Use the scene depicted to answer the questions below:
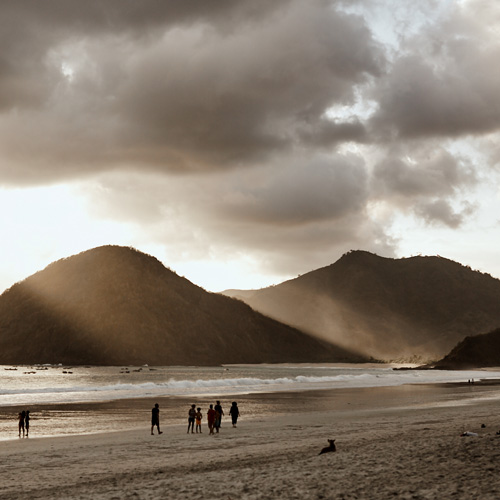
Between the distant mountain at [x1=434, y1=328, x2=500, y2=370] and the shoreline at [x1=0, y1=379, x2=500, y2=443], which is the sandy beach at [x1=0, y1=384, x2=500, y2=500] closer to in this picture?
the shoreline at [x1=0, y1=379, x2=500, y2=443]

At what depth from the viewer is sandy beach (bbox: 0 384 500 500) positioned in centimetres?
1357

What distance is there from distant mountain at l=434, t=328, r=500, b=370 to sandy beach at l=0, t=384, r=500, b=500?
469 ft

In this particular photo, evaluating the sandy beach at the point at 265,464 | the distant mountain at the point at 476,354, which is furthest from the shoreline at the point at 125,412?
the distant mountain at the point at 476,354

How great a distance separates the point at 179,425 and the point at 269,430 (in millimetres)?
6573

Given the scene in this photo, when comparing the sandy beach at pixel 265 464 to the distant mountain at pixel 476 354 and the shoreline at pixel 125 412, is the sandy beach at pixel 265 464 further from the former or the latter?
the distant mountain at pixel 476 354

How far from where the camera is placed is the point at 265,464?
1739 cm

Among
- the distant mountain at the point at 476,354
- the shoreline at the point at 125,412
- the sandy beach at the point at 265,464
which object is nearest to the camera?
the sandy beach at the point at 265,464

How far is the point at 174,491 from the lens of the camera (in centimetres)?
1424

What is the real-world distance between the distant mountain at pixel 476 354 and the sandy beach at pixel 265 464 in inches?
5633

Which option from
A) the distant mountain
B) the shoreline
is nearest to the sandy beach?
the shoreline

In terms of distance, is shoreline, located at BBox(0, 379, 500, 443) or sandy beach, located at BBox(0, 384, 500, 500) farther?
shoreline, located at BBox(0, 379, 500, 443)

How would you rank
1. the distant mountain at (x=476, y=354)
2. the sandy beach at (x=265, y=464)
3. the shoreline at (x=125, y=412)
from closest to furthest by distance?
the sandy beach at (x=265, y=464), the shoreline at (x=125, y=412), the distant mountain at (x=476, y=354)

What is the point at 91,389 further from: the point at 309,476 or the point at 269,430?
the point at 309,476

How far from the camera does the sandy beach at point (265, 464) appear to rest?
13570 mm
